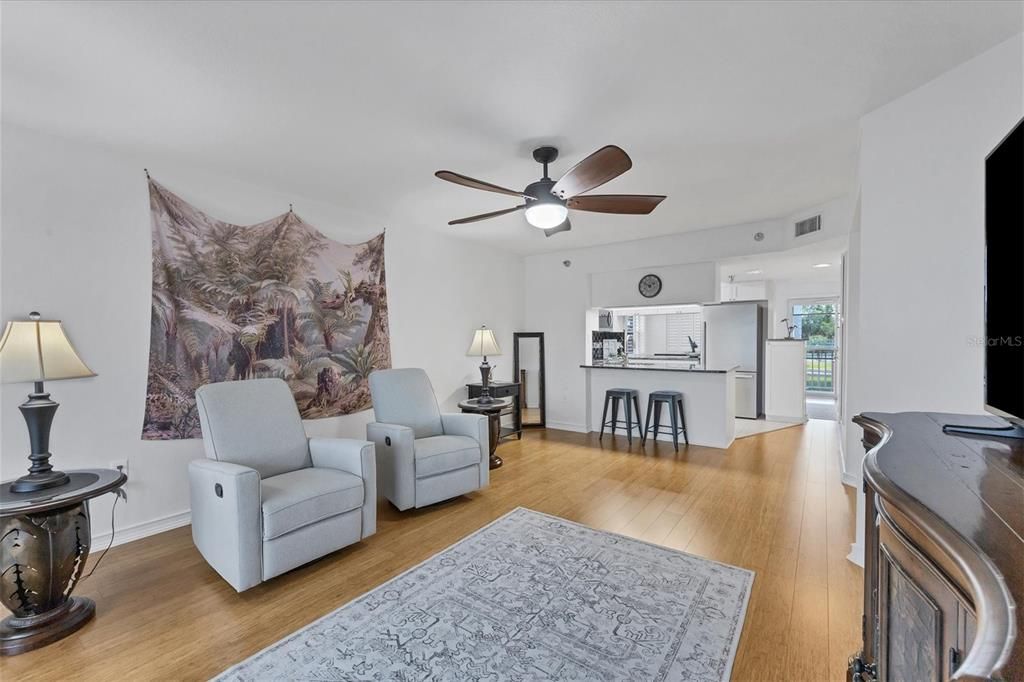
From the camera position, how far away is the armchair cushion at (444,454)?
10.2ft

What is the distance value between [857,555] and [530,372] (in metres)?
4.22

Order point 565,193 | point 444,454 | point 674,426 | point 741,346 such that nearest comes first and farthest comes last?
1. point 565,193
2. point 444,454
3. point 674,426
4. point 741,346

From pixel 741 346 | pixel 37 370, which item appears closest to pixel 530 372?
pixel 741 346

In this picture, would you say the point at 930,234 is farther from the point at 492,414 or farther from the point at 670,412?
the point at 492,414

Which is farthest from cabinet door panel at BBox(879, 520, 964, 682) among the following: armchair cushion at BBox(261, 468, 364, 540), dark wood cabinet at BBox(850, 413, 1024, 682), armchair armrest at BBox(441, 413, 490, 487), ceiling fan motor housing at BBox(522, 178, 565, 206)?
armchair armrest at BBox(441, 413, 490, 487)

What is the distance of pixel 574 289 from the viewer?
6.04 m

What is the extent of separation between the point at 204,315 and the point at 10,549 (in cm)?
164

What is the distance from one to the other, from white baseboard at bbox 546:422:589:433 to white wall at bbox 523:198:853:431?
0.5 inches

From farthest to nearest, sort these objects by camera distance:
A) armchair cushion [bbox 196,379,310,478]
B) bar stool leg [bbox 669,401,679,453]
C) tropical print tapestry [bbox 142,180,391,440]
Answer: bar stool leg [bbox 669,401,679,453] < tropical print tapestry [bbox 142,180,391,440] < armchair cushion [bbox 196,379,310,478]

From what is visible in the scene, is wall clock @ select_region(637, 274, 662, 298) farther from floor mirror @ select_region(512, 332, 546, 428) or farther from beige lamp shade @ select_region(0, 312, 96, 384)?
beige lamp shade @ select_region(0, 312, 96, 384)

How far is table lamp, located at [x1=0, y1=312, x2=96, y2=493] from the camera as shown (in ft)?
6.40

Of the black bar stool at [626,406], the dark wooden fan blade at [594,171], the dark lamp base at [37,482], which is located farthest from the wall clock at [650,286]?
the dark lamp base at [37,482]

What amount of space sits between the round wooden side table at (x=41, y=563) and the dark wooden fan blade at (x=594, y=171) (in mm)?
2748

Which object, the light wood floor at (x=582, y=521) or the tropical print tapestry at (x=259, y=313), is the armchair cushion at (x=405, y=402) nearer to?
the tropical print tapestry at (x=259, y=313)
